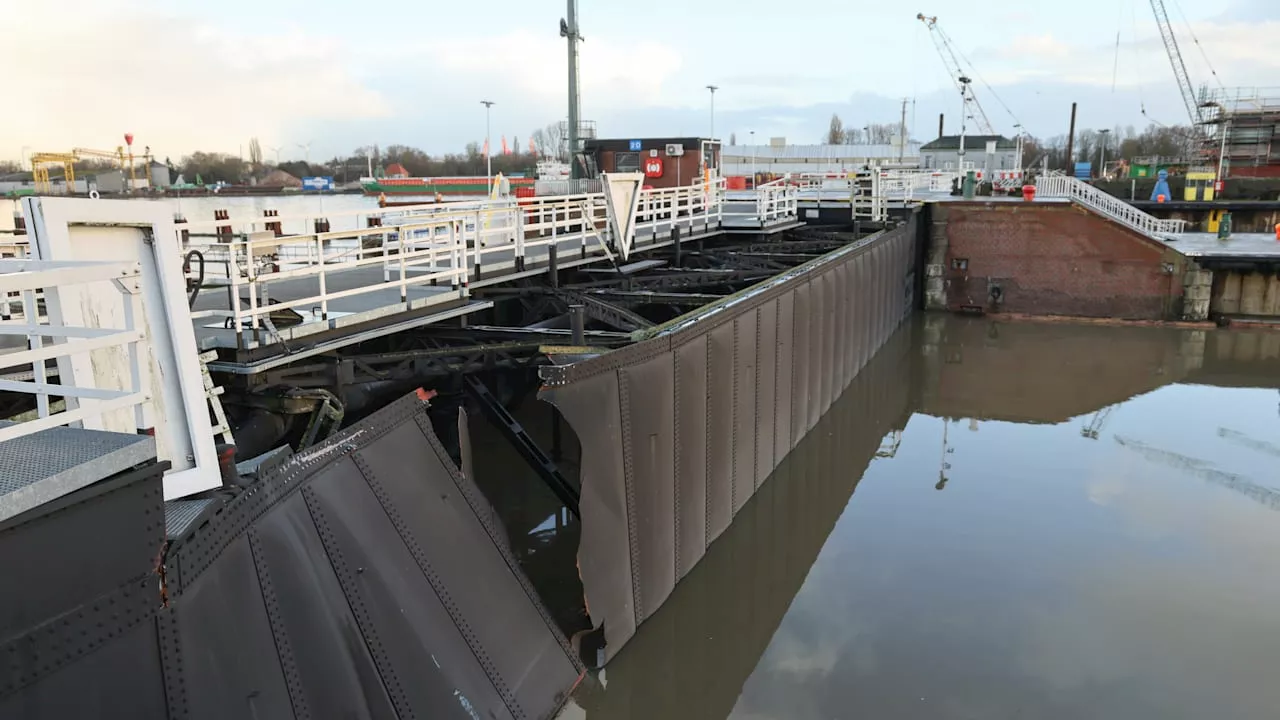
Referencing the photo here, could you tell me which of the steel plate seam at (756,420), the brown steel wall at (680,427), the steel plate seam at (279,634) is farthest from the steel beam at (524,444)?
the steel plate seam at (279,634)

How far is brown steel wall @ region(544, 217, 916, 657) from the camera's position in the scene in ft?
27.9

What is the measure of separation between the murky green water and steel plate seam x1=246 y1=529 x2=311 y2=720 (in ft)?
12.4

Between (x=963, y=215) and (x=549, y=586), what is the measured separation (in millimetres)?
26648

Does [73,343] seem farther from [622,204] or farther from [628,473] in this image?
[622,204]

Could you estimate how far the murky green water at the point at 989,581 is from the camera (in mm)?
8719

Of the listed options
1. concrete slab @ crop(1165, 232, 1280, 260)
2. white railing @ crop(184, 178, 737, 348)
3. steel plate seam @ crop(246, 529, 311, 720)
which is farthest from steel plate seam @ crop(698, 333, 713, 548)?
concrete slab @ crop(1165, 232, 1280, 260)

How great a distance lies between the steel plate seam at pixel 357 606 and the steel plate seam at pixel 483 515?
154 centimetres

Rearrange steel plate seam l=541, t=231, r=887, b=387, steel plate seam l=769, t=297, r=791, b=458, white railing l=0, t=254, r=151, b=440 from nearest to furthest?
white railing l=0, t=254, r=151, b=440, steel plate seam l=541, t=231, r=887, b=387, steel plate seam l=769, t=297, r=791, b=458

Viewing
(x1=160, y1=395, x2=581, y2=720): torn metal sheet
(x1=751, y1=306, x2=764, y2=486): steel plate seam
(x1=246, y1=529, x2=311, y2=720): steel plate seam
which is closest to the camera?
(x1=160, y1=395, x2=581, y2=720): torn metal sheet

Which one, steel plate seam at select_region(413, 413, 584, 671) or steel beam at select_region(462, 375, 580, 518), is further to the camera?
steel beam at select_region(462, 375, 580, 518)

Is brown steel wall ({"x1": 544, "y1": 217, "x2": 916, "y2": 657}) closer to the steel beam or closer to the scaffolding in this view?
the steel beam

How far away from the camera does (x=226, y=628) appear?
484 cm

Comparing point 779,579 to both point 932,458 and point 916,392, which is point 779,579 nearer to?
point 932,458

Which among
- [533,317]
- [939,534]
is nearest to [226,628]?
[533,317]
